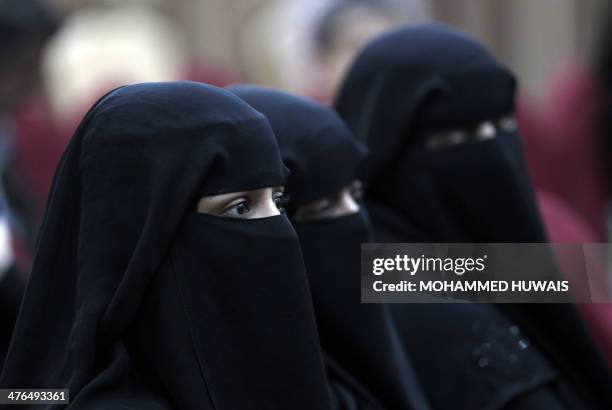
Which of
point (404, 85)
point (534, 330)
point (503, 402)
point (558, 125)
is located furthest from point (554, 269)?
point (558, 125)

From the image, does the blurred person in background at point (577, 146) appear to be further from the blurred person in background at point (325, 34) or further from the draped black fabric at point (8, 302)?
the draped black fabric at point (8, 302)

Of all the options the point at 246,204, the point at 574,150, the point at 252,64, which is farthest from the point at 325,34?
the point at 246,204

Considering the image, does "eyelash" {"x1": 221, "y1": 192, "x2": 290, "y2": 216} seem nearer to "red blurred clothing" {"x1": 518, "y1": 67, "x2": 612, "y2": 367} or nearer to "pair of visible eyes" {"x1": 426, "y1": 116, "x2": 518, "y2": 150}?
"pair of visible eyes" {"x1": 426, "y1": 116, "x2": 518, "y2": 150}

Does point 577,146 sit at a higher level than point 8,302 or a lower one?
lower

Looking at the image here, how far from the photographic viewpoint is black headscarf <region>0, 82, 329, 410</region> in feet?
7.23

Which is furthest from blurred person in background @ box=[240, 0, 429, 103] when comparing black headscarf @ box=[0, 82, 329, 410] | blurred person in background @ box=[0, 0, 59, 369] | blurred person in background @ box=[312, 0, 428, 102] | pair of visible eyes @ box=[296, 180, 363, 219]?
black headscarf @ box=[0, 82, 329, 410]

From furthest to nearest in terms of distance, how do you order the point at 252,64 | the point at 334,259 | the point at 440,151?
the point at 252,64
the point at 440,151
the point at 334,259

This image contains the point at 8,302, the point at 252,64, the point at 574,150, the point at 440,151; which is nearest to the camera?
the point at 8,302

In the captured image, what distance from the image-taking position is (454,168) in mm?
3176

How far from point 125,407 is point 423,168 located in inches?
49.9

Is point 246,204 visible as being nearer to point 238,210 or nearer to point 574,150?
point 238,210

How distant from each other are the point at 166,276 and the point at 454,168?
1136 mm

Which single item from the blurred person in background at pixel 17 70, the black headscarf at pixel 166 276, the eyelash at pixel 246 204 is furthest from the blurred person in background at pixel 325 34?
the black headscarf at pixel 166 276

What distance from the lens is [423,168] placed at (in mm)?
3207
